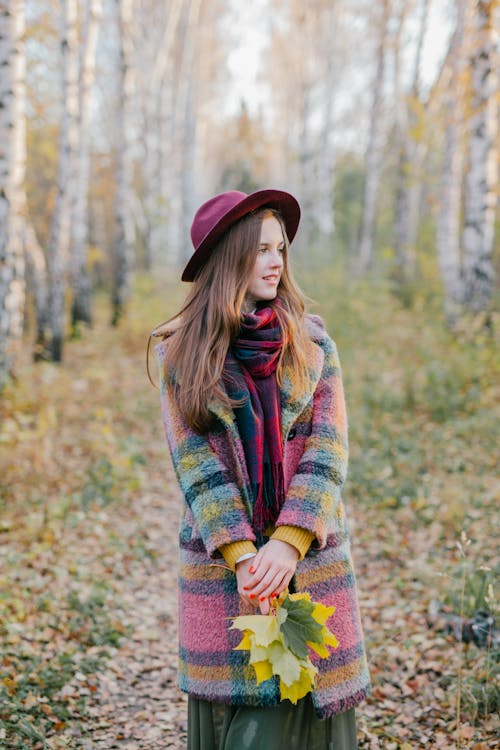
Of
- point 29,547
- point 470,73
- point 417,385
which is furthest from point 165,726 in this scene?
point 470,73

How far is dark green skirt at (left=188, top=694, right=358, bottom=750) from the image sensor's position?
2.04m

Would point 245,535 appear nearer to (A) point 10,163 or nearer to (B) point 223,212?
(B) point 223,212

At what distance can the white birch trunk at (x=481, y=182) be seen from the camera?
336 inches

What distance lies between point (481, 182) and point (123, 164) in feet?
21.2

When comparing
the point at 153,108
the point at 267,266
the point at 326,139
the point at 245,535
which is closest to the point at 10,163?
the point at 267,266

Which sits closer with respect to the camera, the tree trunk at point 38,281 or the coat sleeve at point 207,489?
the coat sleeve at point 207,489

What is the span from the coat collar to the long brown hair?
2cm

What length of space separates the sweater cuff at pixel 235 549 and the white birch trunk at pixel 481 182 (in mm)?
7654

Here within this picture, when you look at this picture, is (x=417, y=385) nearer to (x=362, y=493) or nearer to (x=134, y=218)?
(x=362, y=493)

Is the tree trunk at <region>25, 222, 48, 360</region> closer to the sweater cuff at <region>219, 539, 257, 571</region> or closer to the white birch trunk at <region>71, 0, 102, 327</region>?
the white birch trunk at <region>71, 0, 102, 327</region>

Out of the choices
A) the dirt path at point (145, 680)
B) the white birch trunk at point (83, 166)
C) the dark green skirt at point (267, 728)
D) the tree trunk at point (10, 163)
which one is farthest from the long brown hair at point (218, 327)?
the white birch trunk at point (83, 166)

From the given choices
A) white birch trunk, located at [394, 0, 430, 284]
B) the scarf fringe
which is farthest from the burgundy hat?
white birch trunk, located at [394, 0, 430, 284]

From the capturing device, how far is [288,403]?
2172mm

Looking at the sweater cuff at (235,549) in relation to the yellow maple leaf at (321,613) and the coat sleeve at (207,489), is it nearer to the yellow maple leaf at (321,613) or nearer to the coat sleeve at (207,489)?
the coat sleeve at (207,489)
